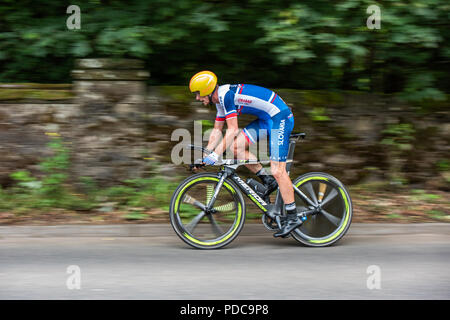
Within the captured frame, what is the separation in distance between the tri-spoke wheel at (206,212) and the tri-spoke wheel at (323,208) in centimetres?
74

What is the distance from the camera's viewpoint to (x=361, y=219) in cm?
724

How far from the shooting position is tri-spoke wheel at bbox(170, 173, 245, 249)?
603 centimetres

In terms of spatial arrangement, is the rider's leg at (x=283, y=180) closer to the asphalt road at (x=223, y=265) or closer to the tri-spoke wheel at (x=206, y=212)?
the tri-spoke wheel at (x=206, y=212)

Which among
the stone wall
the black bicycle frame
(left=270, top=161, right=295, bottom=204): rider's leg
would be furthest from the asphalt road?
the stone wall

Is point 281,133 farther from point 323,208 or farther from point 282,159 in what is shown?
point 323,208

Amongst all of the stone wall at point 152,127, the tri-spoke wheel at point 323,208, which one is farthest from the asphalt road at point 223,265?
the stone wall at point 152,127

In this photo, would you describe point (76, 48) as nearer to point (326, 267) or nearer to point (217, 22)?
point (217, 22)

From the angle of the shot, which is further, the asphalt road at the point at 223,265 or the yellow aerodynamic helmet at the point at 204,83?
the yellow aerodynamic helmet at the point at 204,83

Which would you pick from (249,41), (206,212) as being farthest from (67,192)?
(249,41)

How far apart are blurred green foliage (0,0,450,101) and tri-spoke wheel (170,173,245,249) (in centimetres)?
237

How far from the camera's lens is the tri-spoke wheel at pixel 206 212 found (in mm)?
6031

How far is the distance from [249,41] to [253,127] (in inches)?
107

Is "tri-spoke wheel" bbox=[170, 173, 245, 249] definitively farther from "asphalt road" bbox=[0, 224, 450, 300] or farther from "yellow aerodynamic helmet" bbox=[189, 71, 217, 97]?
"yellow aerodynamic helmet" bbox=[189, 71, 217, 97]

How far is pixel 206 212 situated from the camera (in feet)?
20.1
